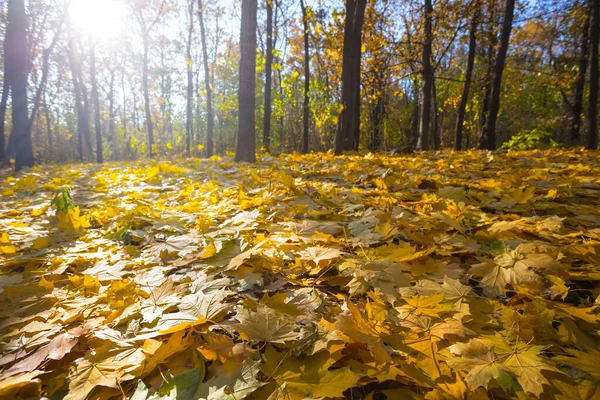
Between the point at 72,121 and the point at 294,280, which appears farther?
the point at 72,121

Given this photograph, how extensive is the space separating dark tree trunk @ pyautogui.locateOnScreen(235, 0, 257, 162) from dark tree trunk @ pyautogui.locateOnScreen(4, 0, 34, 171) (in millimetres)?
5025

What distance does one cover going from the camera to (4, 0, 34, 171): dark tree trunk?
609cm

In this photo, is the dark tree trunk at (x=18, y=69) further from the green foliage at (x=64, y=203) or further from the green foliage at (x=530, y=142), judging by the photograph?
the green foliage at (x=530, y=142)

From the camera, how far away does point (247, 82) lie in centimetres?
476

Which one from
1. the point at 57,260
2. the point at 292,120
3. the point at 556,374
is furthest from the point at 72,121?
the point at 556,374

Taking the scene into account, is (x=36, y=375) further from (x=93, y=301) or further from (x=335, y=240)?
(x=335, y=240)

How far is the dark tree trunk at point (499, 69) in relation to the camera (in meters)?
7.19

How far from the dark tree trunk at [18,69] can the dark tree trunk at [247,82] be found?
5.02 metres

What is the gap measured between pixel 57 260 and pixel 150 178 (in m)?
2.43

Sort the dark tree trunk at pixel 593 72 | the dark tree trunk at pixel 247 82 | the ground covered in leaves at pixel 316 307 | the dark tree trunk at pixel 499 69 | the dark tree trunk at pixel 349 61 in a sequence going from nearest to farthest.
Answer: the ground covered in leaves at pixel 316 307
the dark tree trunk at pixel 247 82
the dark tree trunk at pixel 349 61
the dark tree trunk at pixel 593 72
the dark tree trunk at pixel 499 69

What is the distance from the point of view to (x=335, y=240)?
4.20 feet

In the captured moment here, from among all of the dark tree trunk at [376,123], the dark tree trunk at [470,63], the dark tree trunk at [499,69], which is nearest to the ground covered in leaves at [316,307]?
the dark tree trunk at [499,69]

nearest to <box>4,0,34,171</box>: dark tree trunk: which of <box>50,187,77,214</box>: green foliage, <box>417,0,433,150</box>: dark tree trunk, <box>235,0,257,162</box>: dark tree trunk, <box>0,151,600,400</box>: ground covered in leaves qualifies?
<box>235,0,257,162</box>: dark tree trunk

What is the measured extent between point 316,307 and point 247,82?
453 cm
